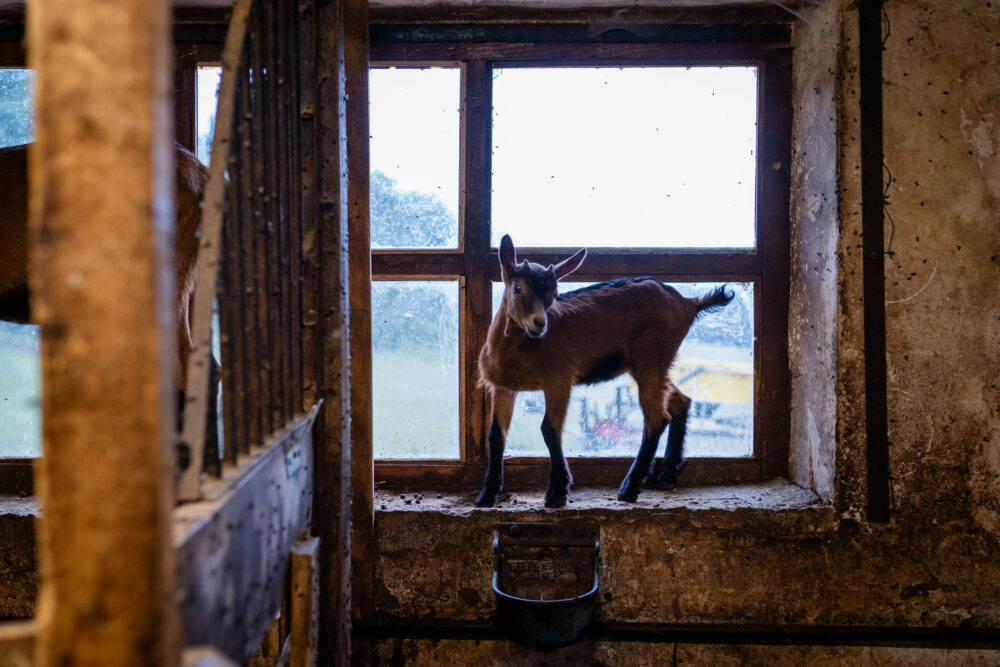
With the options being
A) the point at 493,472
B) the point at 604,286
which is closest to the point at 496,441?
the point at 493,472

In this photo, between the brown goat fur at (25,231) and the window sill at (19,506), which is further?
the window sill at (19,506)

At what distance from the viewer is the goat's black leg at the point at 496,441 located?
295 cm

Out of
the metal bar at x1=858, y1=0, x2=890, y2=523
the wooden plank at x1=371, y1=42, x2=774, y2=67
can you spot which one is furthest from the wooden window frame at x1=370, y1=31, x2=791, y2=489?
the metal bar at x1=858, y1=0, x2=890, y2=523

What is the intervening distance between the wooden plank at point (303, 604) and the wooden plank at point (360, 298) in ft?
2.90

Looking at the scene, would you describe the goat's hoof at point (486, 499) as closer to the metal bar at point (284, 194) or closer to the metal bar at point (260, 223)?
the metal bar at point (284, 194)

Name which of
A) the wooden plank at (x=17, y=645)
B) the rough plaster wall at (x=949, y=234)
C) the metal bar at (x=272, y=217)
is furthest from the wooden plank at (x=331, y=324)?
the rough plaster wall at (x=949, y=234)

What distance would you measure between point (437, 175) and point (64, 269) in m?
2.64

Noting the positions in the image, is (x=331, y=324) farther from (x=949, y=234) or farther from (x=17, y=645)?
(x=949, y=234)

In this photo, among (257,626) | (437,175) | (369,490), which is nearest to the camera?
(257,626)

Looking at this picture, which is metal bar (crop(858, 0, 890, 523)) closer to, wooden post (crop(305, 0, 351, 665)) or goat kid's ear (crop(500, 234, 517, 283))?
goat kid's ear (crop(500, 234, 517, 283))

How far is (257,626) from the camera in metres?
1.36

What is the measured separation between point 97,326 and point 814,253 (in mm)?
2979

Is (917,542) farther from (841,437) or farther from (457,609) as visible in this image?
(457,609)

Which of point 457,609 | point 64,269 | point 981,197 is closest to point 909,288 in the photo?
point 981,197
